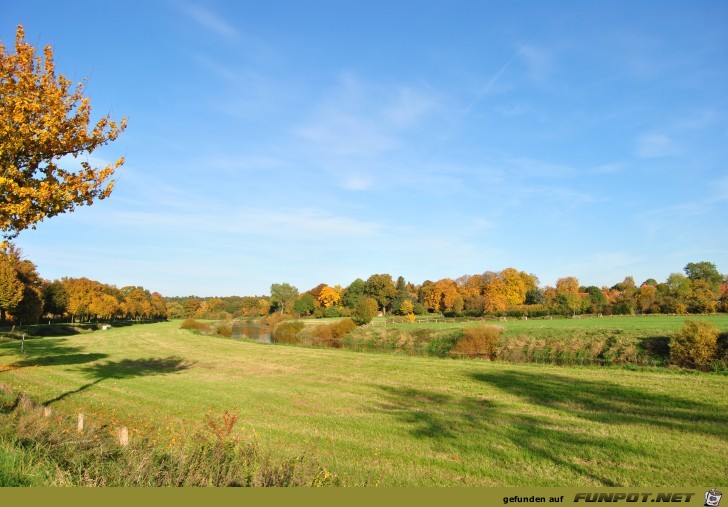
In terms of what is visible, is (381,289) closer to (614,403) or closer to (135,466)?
(614,403)

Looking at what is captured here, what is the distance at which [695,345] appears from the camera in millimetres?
24203

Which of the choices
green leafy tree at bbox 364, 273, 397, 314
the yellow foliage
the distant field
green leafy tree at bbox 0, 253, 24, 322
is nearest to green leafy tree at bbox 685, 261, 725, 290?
the distant field

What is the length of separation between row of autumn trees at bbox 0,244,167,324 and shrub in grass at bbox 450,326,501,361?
105 feet

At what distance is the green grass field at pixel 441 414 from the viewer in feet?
25.6

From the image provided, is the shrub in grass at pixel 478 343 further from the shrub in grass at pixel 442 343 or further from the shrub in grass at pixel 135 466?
the shrub in grass at pixel 135 466

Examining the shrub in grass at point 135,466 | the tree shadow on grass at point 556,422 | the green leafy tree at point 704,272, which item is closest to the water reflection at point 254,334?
the tree shadow on grass at point 556,422

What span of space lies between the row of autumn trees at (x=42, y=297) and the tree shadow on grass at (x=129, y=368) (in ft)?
24.3

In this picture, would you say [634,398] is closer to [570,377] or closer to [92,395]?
[570,377]

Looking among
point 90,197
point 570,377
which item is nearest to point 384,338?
point 570,377

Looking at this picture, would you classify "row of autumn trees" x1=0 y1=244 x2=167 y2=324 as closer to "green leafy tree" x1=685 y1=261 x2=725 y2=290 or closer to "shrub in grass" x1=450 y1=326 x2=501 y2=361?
"shrub in grass" x1=450 y1=326 x2=501 y2=361

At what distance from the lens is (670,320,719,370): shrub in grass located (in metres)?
23.8

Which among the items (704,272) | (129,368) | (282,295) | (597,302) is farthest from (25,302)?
(704,272)

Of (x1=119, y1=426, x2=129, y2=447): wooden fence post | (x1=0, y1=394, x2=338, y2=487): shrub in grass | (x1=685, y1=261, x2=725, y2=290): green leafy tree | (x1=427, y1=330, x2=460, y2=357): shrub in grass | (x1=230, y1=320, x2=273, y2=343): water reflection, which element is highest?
(x1=685, y1=261, x2=725, y2=290): green leafy tree

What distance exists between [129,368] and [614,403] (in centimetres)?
2337
